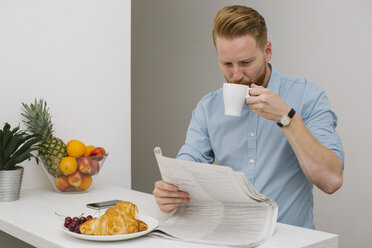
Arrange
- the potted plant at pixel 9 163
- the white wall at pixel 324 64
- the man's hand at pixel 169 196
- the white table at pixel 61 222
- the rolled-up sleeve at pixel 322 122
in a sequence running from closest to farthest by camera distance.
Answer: the white table at pixel 61 222 < the man's hand at pixel 169 196 < the rolled-up sleeve at pixel 322 122 < the potted plant at pixel 9 163 < the white wall at pixel 324 64

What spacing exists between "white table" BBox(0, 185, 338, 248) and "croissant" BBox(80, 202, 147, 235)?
0.03 meters

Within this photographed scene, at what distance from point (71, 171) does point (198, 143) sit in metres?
0.48

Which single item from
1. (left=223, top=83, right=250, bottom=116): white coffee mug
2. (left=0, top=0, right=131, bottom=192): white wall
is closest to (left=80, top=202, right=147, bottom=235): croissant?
(left=223, top=83, right=250, bottom=116): white coffee mug

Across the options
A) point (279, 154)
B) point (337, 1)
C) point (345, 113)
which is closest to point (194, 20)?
point (337, 1)

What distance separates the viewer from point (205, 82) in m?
3.69

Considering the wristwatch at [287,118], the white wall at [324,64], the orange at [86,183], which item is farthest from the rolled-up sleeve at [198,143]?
the white wall at [324,64]

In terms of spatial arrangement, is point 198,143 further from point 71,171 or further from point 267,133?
point 71,171

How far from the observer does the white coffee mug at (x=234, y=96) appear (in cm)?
126

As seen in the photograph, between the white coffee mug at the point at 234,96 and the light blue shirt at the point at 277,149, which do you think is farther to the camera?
the light blue shirt at the point at 277,149

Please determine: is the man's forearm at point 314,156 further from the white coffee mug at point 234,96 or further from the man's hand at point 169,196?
the man's hand at point 169,196

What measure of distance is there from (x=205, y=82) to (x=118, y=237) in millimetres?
2761

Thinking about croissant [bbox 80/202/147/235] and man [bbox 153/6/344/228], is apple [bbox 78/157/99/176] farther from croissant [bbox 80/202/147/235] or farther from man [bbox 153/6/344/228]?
croissant [bbox 80/202/147/235]

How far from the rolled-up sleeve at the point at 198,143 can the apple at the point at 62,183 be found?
42 centimetres

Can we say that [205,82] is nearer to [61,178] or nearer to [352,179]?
[352,179]
